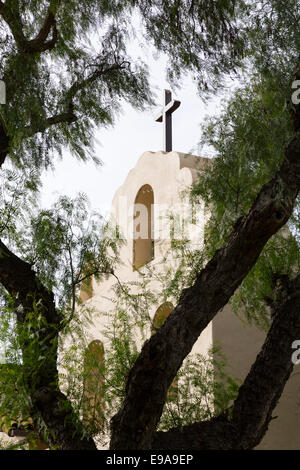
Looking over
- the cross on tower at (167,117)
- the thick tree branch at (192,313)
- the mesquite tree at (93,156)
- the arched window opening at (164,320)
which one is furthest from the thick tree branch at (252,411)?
the cross on tower at (167,117)

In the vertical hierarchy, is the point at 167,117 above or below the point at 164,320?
above

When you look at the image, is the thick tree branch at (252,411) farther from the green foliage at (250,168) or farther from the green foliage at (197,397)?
the green foliage at (250,168)

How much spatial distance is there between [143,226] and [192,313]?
5.86m

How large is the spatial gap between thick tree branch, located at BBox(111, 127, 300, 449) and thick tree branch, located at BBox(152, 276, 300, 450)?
0.53m

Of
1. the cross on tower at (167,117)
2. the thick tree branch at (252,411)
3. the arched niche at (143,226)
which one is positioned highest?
the cross on tower at (167,117)

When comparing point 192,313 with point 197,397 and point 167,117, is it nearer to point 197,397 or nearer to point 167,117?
point 197,397

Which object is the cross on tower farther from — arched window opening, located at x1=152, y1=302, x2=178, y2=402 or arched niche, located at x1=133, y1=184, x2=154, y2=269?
arched window opening, located at x1=152, y1=302, x2=178, y2=402

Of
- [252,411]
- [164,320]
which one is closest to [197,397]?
[164,320]

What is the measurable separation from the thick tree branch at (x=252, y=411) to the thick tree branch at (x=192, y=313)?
53 centimetres

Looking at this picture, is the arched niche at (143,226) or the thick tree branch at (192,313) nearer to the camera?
the thick tree branch at (192,313)

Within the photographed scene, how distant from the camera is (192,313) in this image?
4.21 m

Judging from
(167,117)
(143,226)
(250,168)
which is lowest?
(250,168)

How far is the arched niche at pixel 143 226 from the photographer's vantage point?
388 inches

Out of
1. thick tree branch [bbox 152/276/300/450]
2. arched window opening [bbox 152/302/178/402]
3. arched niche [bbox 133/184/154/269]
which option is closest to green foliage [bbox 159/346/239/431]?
arched window opening [bbox 152/302/178/402]
